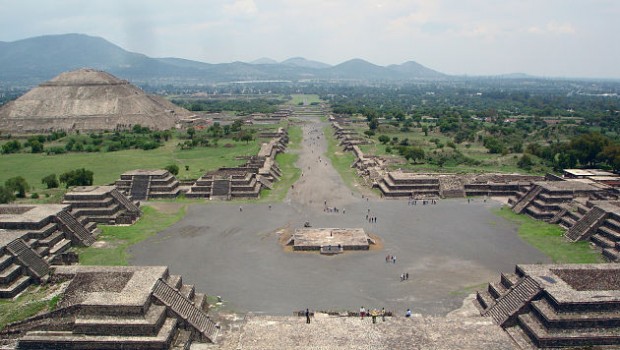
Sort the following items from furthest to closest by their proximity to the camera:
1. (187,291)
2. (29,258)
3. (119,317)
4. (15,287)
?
(29,258), (15,287), (187,291), (119,317)

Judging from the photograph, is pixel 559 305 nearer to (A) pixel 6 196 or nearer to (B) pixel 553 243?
(B) pixel 553 243

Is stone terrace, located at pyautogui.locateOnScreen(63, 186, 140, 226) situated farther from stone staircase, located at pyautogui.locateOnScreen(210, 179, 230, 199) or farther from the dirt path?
the dirt path

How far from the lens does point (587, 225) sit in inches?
1682

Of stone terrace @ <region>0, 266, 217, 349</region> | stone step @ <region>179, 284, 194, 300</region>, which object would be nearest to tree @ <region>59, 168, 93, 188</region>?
stone terrace @ <region>0, 266, 217, 349</region>

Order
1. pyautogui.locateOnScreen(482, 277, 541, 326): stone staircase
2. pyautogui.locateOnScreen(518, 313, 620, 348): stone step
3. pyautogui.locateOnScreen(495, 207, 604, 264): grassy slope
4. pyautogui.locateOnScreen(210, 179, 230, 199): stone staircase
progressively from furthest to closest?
pyautogui.locateOnScreen(210, 179, 230, 199): stone staircase
pyautogui.locateOnScreen(495, 207, 604, 264): grassy slope
pyautogui.locateOnScreen(482, 277, 541, 326): stone staircase
pyautogui.locateOnScreen(518, 313, 620, 348): stone step

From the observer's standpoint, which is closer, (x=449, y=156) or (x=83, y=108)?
(x=449, y=156)

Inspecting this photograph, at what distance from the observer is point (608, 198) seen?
168 ft

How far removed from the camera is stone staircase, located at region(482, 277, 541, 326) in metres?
26.9

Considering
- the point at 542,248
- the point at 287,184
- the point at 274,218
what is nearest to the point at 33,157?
the point at 287,184

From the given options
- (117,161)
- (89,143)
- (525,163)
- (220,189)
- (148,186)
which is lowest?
(89,143)

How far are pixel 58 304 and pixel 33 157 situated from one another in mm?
72508

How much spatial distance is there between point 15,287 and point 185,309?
12664mm

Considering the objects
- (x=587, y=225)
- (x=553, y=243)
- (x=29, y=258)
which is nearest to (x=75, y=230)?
(x=29, y=258)

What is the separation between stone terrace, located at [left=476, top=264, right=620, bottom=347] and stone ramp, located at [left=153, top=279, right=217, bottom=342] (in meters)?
16.7
